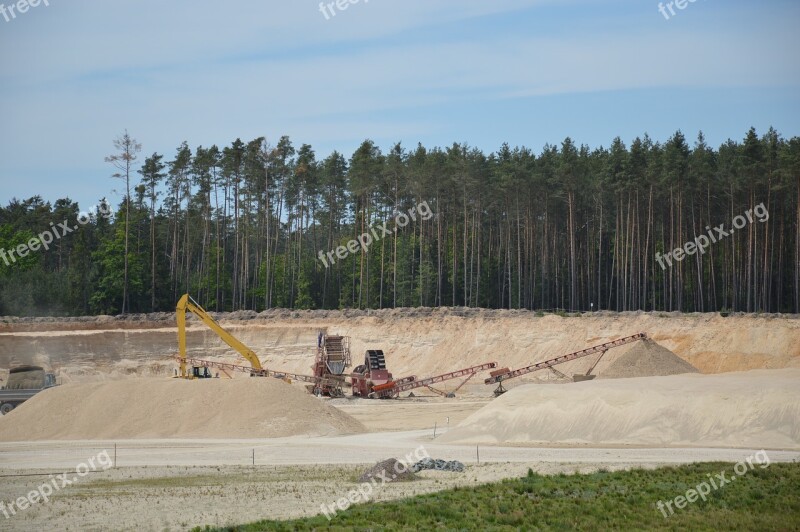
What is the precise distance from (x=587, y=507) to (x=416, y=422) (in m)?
28.7

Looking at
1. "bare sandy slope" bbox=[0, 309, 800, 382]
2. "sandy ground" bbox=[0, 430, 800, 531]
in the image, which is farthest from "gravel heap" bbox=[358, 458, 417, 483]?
"bare sandy slope" bbox=[0, 309, 800, 382]

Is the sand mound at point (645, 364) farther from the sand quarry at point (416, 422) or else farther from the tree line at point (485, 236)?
the tree line at point (485, 236)

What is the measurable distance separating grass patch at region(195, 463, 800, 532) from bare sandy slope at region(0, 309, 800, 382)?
35858 mm

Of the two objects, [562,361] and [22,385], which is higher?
[562,361]

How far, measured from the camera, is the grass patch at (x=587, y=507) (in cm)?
2325

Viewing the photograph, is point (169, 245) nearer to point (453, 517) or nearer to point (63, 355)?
point (63, 355)

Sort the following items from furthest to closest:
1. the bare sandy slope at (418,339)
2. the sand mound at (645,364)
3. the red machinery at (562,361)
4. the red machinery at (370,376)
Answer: the red machinery at (370,376) → the bare sandy slope at (418,339) → the red machinery at (562,361) → the sand mound at (645,364)

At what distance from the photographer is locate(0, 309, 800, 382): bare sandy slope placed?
6550 centimetres

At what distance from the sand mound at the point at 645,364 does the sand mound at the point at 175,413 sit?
1952 cm

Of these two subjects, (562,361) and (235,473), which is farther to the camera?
(562,361)
